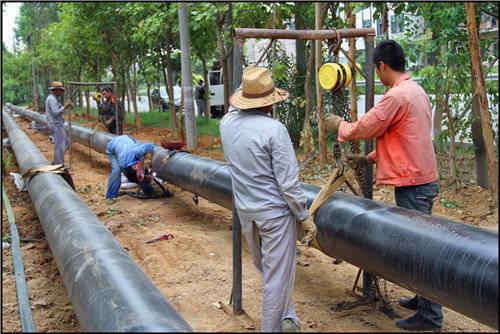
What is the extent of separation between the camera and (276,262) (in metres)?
2.86

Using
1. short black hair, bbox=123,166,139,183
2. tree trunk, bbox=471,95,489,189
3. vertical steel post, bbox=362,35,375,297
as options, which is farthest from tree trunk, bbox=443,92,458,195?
short black hair, bbox=123,166,139,183

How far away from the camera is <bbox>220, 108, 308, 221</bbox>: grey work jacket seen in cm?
270

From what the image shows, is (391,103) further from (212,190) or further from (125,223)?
(125,223)

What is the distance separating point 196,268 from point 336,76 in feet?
8.05

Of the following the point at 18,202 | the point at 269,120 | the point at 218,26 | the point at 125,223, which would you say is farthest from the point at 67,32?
the point at 269,120

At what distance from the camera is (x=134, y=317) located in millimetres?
1867

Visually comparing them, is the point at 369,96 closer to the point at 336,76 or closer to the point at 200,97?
the point at 336,76

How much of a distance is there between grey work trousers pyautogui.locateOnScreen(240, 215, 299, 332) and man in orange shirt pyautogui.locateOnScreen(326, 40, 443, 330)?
2.59ft

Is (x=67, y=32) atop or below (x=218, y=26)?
atop

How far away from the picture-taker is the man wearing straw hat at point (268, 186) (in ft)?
8.89

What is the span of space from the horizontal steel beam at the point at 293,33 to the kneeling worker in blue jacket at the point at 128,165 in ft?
12.6

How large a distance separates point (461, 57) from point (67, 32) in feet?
54.5

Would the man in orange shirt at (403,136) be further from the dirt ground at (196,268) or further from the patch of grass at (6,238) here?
the patch of grass at (6,238)

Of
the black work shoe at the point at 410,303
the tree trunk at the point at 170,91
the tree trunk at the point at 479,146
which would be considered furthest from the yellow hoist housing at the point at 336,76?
the tree trunk at the point at 170,91
